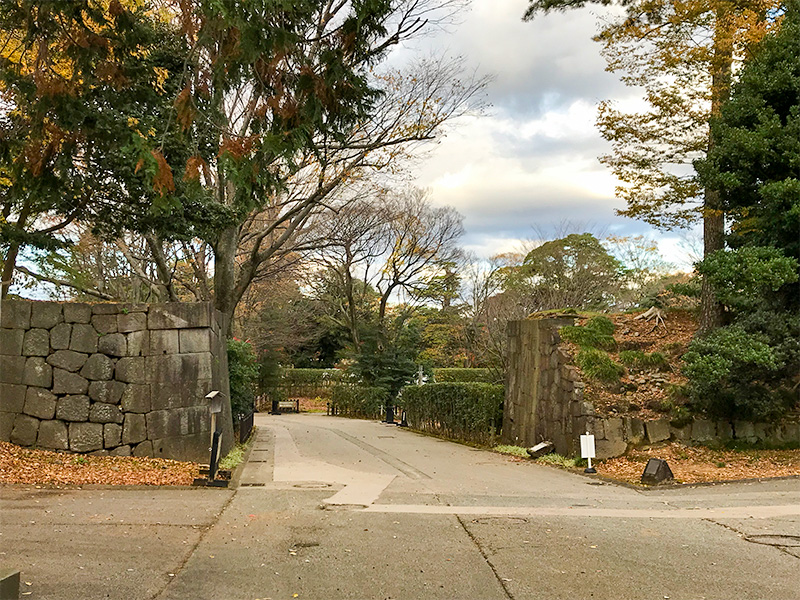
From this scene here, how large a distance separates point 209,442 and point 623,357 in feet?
25.9

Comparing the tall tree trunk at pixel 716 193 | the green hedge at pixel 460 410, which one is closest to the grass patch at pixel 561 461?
the green hedge at pixel 460 410

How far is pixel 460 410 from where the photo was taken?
17.1m

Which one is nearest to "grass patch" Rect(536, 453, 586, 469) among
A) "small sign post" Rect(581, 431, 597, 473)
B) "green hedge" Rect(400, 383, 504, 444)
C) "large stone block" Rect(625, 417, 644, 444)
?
"small sign post" Rect(581, 431, 597, 473)

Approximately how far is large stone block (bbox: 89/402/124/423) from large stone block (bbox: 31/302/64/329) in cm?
139

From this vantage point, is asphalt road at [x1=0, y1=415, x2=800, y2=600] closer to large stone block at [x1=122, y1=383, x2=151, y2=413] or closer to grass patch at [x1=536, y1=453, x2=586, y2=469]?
grass patch at [x1=536, y1=453, x2=586, y2=469]

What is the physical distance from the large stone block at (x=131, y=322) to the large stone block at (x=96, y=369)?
536 millimetres

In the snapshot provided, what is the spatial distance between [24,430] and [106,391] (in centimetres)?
131

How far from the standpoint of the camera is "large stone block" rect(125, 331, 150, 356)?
10062mm

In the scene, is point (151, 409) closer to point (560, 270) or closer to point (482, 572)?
point (482, 572)

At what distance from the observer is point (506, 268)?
2681 cm

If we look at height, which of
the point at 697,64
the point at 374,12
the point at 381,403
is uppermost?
the point at 697,64

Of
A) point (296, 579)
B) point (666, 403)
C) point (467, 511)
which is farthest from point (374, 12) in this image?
point (666, 403)

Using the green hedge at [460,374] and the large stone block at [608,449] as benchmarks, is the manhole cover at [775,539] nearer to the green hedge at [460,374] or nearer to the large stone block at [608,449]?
the large stone block at [608,449]

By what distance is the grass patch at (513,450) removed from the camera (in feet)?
43.2
